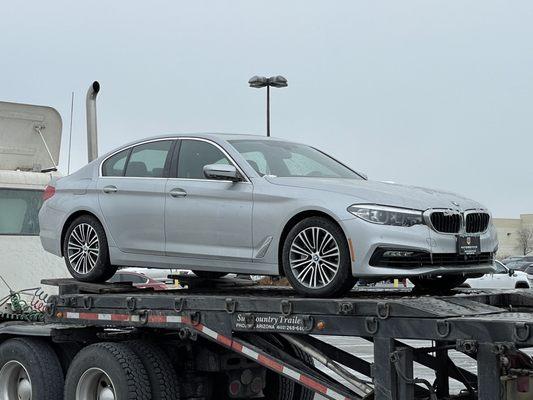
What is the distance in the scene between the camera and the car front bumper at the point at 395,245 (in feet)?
22.1

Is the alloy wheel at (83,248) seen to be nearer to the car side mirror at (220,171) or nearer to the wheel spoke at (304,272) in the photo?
the car side mirror at (220,171)

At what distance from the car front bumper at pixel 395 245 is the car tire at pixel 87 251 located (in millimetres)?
2540

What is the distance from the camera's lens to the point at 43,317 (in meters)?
9.06

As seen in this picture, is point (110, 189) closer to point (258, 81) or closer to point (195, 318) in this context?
point (195, 318)

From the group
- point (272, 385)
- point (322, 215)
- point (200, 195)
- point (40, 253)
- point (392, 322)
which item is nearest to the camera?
point (392, 322)

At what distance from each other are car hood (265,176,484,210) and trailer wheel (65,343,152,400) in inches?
71.4

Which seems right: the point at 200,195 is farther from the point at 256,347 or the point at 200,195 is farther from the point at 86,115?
the point at 86,115

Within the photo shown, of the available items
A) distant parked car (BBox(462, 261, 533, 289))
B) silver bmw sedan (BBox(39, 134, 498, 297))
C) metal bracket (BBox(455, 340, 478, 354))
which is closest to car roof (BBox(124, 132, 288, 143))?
silver bmw sedan (BBox(39, 134, 498, 297))

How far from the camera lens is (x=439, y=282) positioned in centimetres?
Answer: 784

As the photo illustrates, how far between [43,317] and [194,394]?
185 centimetres

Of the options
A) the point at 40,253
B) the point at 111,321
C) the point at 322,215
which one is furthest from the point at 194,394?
the point at 40,253

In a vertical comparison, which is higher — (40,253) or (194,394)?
(40,253)

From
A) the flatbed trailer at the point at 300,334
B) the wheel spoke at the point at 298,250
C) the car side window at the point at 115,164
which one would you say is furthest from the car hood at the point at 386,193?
the car side window at the point at 115,164

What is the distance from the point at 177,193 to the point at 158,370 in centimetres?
141
